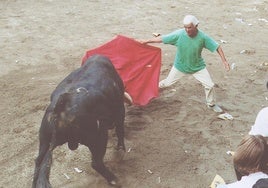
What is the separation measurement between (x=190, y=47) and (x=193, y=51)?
0.08 metres

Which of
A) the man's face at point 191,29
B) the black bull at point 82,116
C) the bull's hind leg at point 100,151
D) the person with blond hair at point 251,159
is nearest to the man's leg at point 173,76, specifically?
the man's face at point 191,29

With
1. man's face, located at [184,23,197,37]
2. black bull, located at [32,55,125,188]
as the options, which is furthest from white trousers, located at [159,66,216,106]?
black bull, located at [32,55,125,188]

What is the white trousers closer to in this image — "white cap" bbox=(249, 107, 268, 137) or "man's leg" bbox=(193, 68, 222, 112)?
"man's leg" bbox=(193, 68, 222, 112)

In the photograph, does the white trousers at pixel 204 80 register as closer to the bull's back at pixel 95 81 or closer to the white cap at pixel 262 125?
the bull's back at pixel 95 81

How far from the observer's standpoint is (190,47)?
21.5 ft

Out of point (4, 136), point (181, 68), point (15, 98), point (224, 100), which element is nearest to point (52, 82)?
point (15, 98)

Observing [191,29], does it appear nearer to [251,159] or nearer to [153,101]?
[153,101]

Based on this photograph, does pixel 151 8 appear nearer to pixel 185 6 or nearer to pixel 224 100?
pixel 185 6

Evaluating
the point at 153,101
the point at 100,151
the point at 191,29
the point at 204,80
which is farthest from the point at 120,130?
the point at 191,29

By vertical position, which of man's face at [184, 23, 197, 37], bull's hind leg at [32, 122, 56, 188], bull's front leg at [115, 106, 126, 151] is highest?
man's face at [184, 23, 197, 37]

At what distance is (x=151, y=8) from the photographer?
1166 centimetres

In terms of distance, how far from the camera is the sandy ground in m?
5.55

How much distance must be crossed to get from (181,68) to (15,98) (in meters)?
2.71

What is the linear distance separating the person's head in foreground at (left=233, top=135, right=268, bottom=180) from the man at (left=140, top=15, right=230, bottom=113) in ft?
10.2
